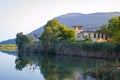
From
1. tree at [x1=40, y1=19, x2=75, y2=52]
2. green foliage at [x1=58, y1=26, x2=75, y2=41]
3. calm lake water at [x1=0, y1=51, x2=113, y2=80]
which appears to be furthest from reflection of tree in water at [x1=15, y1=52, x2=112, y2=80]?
tree at [x1=40, y1=19, x2=75, y2=52]

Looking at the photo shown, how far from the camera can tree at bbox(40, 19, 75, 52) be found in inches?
3415

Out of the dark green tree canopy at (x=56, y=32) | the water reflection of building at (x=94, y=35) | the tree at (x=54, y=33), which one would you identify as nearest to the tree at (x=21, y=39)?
the water reflection of building at (x=94, y=35)

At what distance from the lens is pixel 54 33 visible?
8875cm

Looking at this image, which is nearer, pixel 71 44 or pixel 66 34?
pixel 71 44

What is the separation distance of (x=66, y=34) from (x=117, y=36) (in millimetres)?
24835

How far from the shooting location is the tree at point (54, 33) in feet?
285

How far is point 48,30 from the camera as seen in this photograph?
87.3 meters

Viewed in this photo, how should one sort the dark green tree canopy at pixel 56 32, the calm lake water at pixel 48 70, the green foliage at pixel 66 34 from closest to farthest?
Result: the calm lake water at pixel 48 70 → the green foliage at pixel 66 34 → the dark green tree canopy at pixel 56 32

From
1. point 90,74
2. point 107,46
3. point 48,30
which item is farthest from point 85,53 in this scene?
point 90,74

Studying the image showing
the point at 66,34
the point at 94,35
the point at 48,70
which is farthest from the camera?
the point at 94,35

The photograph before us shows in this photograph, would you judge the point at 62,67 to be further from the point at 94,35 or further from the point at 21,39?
the point at 21,39

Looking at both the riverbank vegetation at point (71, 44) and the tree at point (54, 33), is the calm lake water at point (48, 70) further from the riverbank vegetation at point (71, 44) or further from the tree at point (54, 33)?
the tree at point (54, 33)

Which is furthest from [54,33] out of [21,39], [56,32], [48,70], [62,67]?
[48,70]

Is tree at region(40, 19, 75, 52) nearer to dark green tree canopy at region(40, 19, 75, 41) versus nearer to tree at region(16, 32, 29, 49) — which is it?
dark green tree canopy at region(40, 19, 75, 41)
